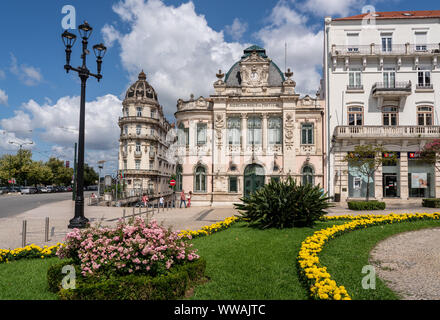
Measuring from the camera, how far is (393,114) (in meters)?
28.3

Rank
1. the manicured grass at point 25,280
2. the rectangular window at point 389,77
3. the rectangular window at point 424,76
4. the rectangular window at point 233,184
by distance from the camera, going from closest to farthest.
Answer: the manicured grass at point 25,280 → the rectangular window at point 424,76 → the rectangular window at point 389,77 → the rectangular window at point 233,184

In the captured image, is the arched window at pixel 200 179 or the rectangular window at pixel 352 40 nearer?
the rectangular window at pixel 352 40

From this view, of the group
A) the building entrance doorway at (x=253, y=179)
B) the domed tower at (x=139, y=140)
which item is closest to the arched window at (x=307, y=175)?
the building entrance doorway at (x=253, y=179)

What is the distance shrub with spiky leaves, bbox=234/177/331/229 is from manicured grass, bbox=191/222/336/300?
67cm

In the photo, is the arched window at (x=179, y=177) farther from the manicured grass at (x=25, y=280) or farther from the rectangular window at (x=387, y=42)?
the rectangular window at (x=387, y=42)

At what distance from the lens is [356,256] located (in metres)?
7.90

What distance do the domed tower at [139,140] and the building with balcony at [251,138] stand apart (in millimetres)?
31563

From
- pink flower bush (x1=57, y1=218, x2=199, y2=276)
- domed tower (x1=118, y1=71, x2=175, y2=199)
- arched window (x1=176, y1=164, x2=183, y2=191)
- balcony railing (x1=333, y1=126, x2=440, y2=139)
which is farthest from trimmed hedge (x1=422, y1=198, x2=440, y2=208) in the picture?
domed tower (x1=118, y1=71, x2=175, y2=199)

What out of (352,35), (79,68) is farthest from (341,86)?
(79,68)

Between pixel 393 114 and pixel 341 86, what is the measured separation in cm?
537

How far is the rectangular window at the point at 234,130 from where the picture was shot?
29500mm

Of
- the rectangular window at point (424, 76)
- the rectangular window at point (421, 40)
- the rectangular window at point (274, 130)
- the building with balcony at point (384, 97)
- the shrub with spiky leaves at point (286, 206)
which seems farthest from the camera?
the rectangular window at point (274, 130)

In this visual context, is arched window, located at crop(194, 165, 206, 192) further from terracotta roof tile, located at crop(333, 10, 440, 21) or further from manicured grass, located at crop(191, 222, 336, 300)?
terracotta roof tile, located at crop(333, 10, 440, 21)

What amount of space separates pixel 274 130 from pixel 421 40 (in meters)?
16.1
